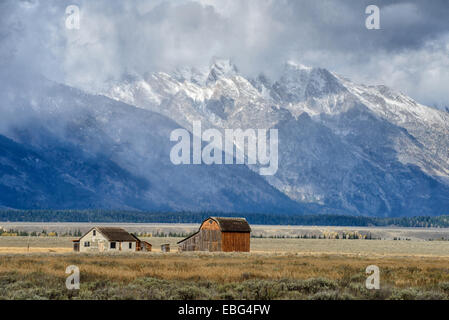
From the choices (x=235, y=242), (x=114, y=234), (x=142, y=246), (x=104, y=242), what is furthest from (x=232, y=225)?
(x=104, y=242)

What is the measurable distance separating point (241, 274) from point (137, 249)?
57.8 meters

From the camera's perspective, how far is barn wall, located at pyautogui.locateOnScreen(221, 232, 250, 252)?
107 m

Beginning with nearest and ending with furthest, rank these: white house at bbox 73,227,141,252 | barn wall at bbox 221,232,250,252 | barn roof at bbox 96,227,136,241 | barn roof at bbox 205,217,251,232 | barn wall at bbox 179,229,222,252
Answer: white house at bbox 73,227,141,252 → barn roof at bbox 96,227,136,241 → barn wall at bbox 221,232,250,252 → barn wall at bbox 179,229,222,252 → barn roof at bbox 205,217,251,232

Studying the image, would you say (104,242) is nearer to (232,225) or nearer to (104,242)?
(104,242)

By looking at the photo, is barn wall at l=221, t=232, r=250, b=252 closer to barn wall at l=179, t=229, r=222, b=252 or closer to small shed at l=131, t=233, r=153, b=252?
barn wall at l=179, t=229, r=222, b=252

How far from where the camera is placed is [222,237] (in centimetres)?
10675

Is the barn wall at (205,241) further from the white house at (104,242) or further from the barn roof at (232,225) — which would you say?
the white house at (104,242)

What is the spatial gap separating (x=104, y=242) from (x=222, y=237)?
16297 mm

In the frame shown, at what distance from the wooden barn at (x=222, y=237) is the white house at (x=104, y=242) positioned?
377 inches

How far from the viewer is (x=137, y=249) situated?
109 metres

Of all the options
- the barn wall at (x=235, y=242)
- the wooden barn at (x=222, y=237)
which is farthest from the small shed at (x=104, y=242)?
the barn wall at (x=235, y=242)

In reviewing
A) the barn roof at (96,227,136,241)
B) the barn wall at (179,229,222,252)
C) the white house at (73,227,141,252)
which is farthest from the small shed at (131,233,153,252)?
the barn wall at (179,229,222,252)
